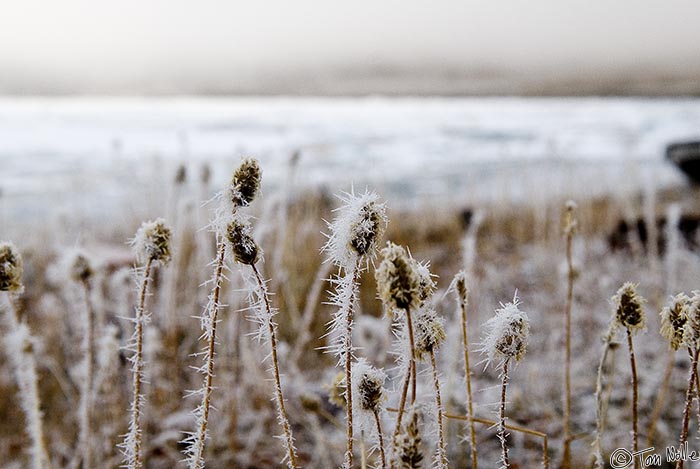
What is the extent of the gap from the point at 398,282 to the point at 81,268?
0.89 m

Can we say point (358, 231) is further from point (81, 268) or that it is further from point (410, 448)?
point (81, 268)

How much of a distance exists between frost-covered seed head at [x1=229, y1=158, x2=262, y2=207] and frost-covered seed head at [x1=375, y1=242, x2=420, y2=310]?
9.0 inches

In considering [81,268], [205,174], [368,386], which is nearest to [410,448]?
[368,386]

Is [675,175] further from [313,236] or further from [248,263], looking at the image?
[248,263]

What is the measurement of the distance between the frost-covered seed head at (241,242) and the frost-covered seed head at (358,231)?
0.11 meters

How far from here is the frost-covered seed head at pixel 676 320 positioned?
3.04 feet

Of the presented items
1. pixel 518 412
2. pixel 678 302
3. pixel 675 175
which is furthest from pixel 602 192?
pixel 678 302

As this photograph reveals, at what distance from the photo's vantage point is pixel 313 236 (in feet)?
16.7

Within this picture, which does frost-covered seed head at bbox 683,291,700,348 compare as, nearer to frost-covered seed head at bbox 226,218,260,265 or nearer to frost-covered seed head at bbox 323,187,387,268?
frost-covered seed head at bbox 323,187,387,268

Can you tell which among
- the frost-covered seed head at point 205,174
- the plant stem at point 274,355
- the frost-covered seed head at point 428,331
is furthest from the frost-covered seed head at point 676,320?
the frost-covered seed head at point 205,174

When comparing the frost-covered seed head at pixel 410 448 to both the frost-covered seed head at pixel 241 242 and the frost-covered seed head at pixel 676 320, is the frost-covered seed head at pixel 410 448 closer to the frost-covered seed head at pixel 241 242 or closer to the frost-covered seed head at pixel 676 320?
the frost-covered seed head at pixel 241 242

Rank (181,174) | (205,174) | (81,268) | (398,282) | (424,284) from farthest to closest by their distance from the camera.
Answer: (205,174) → (181,174) → (81,268) → (424,284) → (398,282)

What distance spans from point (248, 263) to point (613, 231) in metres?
5.00

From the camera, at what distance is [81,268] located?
138 cm
